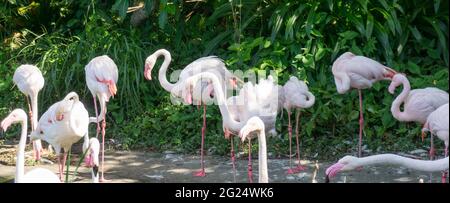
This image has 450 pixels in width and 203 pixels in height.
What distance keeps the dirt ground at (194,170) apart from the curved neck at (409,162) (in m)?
1.38

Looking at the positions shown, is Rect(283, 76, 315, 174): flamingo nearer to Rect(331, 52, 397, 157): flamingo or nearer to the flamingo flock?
the flamingo flock

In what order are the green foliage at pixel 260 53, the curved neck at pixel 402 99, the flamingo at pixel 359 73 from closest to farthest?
1. the curved neck at pixel 402 99
2. the flamingo at pixel 359 73
3. the green foliage at pixel 260 53

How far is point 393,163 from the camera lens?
408cm

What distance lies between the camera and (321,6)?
758cm

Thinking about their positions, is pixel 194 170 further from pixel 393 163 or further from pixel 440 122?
pixel 393 163

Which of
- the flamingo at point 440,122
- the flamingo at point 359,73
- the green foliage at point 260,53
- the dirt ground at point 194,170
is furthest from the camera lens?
the green foliage at point 260,53

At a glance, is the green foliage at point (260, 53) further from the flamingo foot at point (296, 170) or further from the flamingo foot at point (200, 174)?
the flamingo foot at point (200, 174)

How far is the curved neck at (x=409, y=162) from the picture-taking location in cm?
397

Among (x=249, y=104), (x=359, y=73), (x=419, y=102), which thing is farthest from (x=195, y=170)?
(x=419, y=102)

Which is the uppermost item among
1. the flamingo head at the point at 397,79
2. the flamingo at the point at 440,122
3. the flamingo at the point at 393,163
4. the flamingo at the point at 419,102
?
the flamingo head at the point at 397,79

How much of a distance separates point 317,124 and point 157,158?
152cm

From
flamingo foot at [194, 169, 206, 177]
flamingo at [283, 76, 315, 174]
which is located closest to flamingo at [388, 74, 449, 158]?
flamingo at [283, 76, 315, 174]

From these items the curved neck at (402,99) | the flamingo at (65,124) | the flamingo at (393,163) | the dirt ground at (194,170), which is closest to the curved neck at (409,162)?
the flamingo at (393,163)
